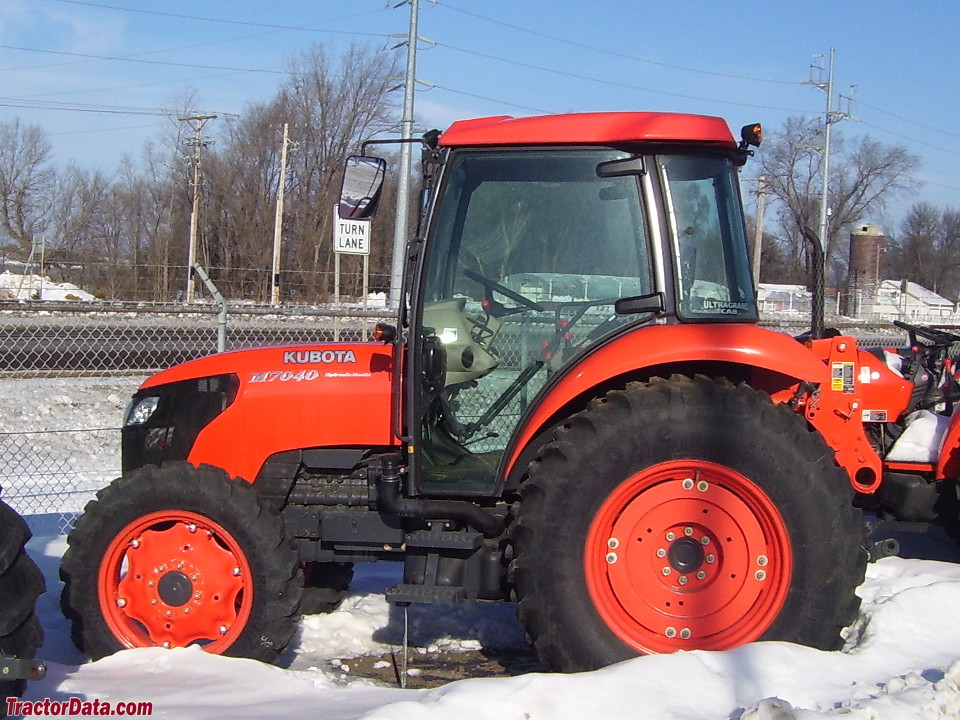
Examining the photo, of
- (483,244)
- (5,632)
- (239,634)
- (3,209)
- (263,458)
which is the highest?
(3,209)

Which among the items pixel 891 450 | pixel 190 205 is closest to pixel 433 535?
pixel 891 450

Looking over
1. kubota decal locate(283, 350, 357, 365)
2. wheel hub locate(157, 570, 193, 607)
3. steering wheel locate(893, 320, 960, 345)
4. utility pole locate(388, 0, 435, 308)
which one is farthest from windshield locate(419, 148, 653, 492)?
utility pole locate(388, 0, 435, 308)

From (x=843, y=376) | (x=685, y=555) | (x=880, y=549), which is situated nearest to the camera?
(x=685, y=555)

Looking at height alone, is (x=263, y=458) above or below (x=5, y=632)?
above

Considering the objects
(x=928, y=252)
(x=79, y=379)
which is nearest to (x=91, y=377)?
(x=79, y=379)

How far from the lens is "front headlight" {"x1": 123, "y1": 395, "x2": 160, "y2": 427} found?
185 inches

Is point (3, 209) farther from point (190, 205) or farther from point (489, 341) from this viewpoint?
point (489, 341)

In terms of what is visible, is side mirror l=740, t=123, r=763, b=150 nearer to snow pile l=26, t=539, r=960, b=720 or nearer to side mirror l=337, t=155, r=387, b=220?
side mirror l=337, t=155, r=387, b=220

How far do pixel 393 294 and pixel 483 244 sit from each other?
8.04 metres

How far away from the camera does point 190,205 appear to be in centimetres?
4678

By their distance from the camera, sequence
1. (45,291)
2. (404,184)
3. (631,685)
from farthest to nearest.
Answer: (45,291), (404,184), (631,685)

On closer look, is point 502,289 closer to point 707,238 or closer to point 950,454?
point 707,238

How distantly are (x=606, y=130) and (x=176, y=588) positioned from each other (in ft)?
8.66

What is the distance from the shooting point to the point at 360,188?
406 cm
